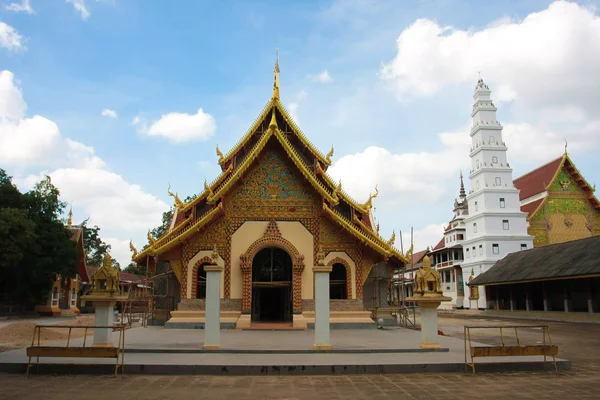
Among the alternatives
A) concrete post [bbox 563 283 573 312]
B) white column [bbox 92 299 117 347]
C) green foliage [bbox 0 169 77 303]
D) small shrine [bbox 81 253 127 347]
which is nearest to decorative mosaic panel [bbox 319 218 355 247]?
small shrine [bbox 81 253 127 347]

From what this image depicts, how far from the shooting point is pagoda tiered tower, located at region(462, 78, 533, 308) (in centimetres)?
3975

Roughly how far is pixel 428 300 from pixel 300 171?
764 cm

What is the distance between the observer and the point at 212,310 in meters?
Result: 10.1

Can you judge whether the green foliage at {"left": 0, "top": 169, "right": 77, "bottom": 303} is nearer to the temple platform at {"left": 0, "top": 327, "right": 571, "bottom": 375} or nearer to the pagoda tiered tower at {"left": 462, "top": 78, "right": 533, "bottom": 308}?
the temple platform at {"left": 0, "top": 327, "right": 571, "bottom": 375}

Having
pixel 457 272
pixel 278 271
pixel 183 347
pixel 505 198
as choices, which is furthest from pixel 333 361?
pixel 457 272

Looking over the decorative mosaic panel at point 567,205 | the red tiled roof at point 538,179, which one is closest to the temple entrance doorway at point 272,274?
the decorative mosaic panel at point 567,205

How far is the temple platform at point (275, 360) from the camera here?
8.24m

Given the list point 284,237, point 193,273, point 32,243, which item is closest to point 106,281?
point 193,273

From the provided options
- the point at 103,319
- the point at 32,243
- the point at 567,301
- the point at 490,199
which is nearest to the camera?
the point at 103,319

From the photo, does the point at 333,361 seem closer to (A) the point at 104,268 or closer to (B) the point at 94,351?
(B) the point at 94,351

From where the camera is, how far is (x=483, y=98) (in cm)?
4150

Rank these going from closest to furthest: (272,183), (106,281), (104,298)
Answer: (104,298) → (106,281) → (272,183)

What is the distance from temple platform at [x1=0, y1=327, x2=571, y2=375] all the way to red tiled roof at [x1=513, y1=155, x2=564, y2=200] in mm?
33878

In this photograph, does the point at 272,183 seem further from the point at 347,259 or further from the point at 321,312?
the point at 321,312
